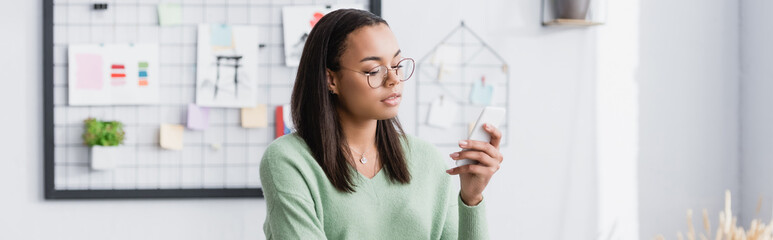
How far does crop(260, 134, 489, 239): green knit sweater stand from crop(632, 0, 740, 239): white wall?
44.7 inches

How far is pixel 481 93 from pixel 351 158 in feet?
3.10

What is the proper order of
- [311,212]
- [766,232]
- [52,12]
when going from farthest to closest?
[52,12] → [766,232] → [311,212]

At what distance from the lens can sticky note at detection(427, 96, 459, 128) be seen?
2.06 meters

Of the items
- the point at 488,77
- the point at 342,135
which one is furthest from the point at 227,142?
the point at 342,135

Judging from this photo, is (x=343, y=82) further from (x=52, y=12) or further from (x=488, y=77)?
(x=52, y=12)

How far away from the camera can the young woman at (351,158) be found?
1130 millimetres

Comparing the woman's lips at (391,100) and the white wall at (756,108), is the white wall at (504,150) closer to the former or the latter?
the white wall at (756,108)

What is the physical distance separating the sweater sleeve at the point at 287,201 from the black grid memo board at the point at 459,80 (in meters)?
0.94

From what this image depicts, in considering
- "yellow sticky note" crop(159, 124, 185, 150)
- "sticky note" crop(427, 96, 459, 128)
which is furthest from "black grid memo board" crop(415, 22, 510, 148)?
"yellow sticky note" crop(159, 124, 185, 150)

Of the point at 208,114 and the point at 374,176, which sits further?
the point at 208,114

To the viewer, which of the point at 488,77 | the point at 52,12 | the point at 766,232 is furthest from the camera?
the point at 488,77

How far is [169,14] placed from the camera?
78.0 inches

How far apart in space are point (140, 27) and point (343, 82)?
104 centimetres

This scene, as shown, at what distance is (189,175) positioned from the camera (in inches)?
79.1
